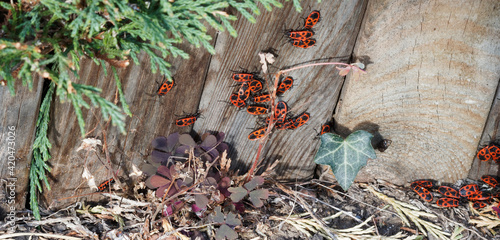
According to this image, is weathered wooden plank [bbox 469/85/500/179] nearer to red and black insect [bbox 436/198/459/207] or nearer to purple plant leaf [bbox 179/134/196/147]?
red and black insect [bbox 436/198/459/207]

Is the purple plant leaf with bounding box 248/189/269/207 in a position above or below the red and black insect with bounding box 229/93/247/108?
below

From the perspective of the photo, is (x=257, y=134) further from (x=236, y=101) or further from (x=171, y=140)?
(x=171, y=140)

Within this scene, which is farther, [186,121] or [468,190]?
[468,190]

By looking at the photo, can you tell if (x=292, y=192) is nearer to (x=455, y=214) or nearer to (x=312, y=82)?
(x=312, y=82)

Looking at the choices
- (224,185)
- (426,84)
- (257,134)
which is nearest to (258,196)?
(224,185)

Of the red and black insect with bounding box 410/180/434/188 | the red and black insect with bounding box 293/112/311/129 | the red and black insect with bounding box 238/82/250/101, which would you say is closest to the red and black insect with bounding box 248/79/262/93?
the red and black insect with bounding box 238/82/250/101

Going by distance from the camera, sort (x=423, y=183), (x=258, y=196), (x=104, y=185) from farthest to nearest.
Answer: (x=423, y=183) < (x=104, y=185) < (x=258, y=196)
